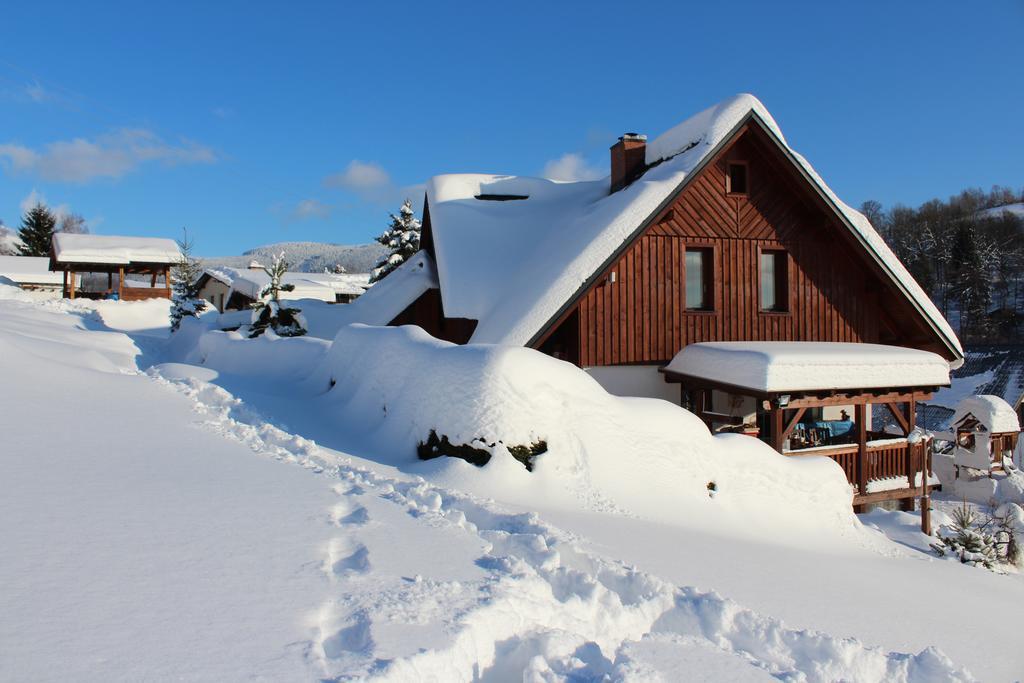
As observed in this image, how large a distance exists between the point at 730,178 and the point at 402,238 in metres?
26.2

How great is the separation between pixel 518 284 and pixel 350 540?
8.89 meters

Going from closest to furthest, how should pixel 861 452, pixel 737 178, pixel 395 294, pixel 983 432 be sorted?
pixel 861 452, pixel 737 178, pixel 395 294, pixel 983 432

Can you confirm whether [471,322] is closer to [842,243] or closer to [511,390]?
[511,390]

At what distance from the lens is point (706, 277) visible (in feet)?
43.8

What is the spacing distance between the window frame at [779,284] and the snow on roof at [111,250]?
118 feet

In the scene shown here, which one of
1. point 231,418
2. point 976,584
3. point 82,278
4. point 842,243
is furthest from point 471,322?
point 82,278

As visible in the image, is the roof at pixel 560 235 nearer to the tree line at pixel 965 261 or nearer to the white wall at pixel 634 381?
the white wall at pixel 634 381

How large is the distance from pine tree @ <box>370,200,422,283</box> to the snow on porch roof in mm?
26068

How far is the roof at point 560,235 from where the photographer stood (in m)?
11.0

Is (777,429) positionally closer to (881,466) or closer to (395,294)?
Answer: (881,466)

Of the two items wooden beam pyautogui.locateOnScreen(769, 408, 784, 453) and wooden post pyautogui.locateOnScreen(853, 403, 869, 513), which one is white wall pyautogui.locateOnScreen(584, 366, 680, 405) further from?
wooden post pyautogui.locateOnScreen(853, 403, 869, 513)

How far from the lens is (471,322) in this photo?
14430mm

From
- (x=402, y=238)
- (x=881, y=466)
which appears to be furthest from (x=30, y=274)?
(x=881, y=466)

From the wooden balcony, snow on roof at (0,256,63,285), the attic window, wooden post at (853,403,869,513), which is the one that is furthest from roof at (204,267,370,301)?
wooden post at (853,403,869,513)
